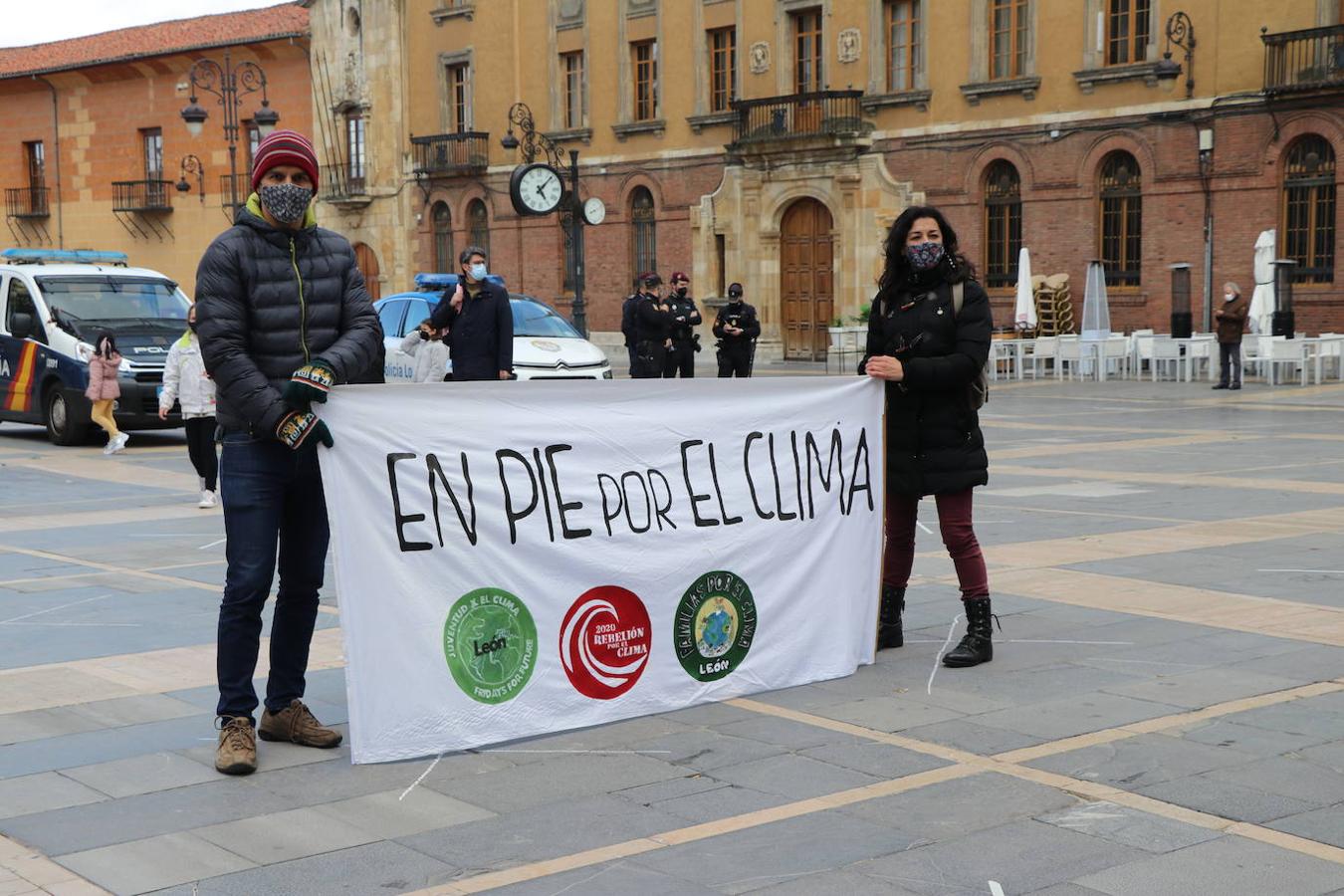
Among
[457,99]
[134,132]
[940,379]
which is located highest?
[134,132]

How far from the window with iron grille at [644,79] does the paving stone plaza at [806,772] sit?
33.9 meters

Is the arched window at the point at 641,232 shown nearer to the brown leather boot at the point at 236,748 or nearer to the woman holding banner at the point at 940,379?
the woman holding banner at the point at 940,379

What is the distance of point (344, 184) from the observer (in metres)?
50.2

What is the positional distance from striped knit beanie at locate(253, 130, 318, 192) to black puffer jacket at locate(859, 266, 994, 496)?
8.16 feet

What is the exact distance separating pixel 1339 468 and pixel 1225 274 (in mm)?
17212

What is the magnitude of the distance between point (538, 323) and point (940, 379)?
14981 mm

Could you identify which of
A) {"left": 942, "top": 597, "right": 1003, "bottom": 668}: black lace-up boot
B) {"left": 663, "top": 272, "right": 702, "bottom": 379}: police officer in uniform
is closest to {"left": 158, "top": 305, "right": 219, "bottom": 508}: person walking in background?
{"left": 942, "top": 597, "right": 1003, "bottom": 668}: black lace-up boot

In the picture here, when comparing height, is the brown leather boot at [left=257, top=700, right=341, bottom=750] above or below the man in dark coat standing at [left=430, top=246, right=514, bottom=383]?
below

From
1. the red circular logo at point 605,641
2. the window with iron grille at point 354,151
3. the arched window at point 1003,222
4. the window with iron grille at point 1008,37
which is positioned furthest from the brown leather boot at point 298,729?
the window with iron grille at point 354,151

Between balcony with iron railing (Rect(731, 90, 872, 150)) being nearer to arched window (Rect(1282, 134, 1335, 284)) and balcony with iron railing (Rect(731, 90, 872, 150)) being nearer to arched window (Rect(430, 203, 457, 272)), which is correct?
arched window (Rect(1282, 134, 1335, 284))

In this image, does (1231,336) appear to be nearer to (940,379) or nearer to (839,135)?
(839,135)

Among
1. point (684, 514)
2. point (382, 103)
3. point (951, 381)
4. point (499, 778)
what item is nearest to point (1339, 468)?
point (951, 381)

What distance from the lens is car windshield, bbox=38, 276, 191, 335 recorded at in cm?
2062

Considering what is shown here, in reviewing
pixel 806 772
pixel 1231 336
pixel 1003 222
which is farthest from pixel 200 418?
pixel 1003 222
